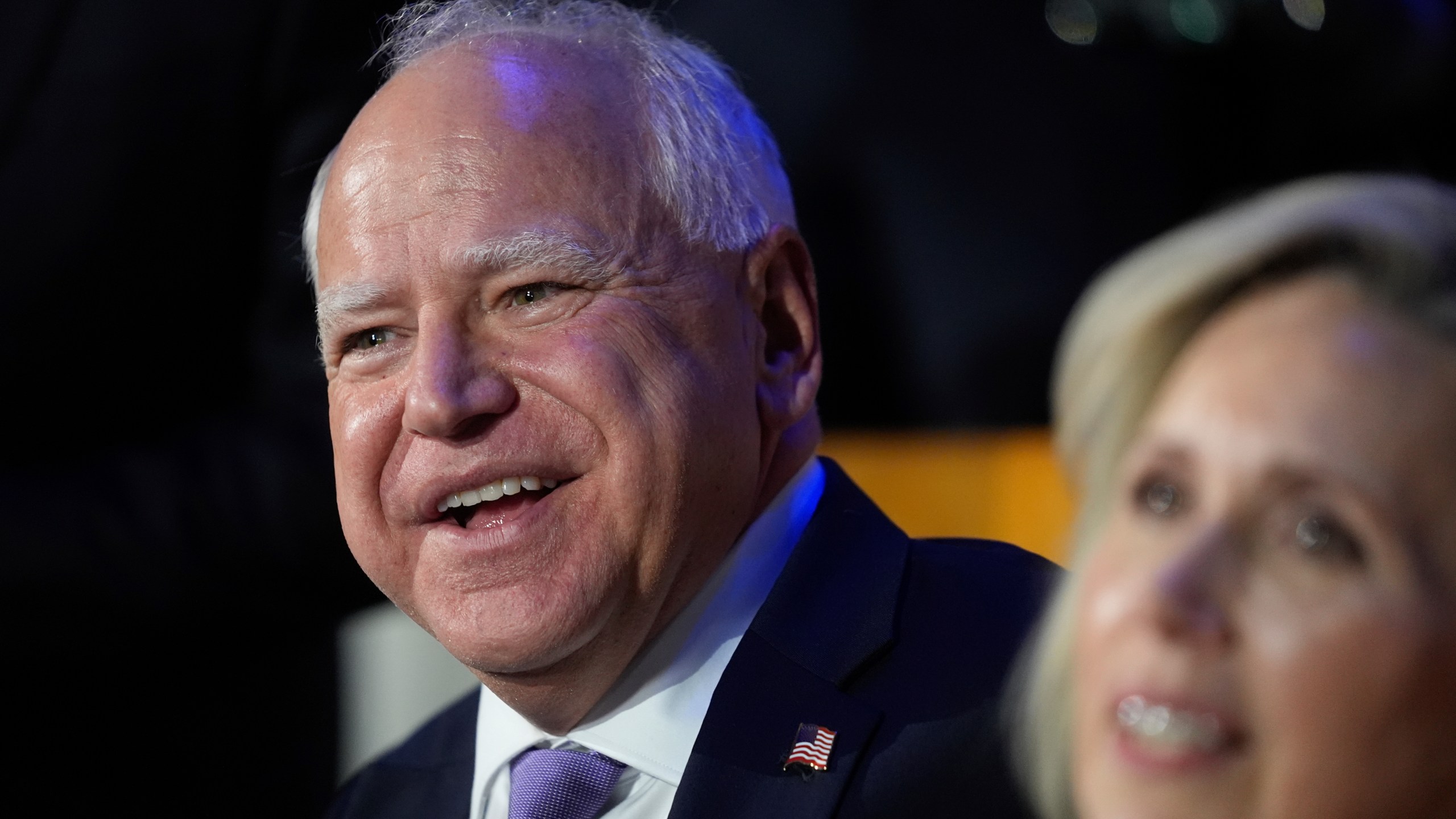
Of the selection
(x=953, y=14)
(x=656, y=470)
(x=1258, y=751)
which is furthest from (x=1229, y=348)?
(x=953, y=14)

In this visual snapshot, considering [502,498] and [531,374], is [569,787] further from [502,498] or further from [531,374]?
[531,374]

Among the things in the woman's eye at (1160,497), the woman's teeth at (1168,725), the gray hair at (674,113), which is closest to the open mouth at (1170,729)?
the woman's teeth at (1168,725)

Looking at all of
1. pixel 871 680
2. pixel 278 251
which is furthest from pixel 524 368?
pixel 278 251

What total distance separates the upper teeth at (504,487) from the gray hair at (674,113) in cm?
28

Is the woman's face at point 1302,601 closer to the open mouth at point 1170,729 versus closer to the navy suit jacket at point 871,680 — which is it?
the open mouth at point 1170,729

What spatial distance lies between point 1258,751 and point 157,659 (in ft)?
6.36

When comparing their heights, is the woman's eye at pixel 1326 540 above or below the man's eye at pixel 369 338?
above

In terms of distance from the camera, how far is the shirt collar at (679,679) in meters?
1.55

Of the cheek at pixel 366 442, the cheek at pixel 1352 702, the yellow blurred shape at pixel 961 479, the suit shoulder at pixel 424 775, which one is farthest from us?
the yellow blurred shape at pixel 961 479

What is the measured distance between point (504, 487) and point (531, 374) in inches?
4.2

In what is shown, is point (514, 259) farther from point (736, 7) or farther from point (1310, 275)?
point (736, 7)

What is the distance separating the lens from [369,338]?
1566 mm

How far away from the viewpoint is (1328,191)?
2.81ft

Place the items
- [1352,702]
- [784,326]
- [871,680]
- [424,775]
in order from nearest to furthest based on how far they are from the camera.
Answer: [1352,702], [871,680], [784,326], [424,775]
